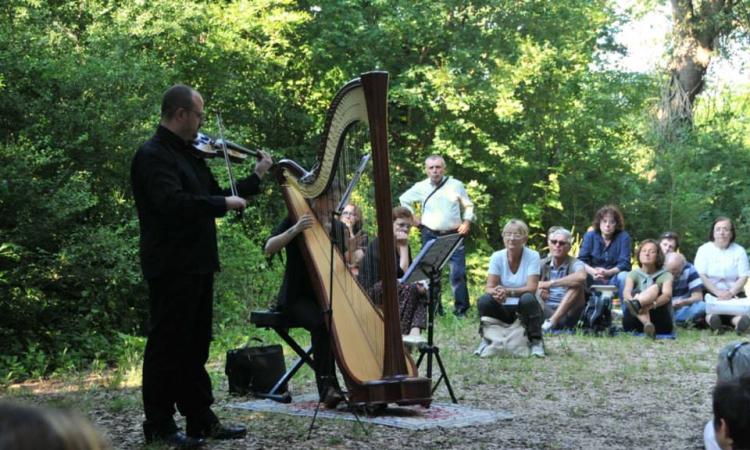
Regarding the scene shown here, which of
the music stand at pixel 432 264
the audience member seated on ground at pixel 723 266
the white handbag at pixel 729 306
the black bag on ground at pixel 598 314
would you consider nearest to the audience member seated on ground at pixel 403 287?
the music stand at pixel 432 264

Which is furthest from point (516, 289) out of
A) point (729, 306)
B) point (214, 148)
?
point (214, 148)

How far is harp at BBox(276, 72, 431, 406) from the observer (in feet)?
16.9

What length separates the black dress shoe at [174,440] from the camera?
5.03 m

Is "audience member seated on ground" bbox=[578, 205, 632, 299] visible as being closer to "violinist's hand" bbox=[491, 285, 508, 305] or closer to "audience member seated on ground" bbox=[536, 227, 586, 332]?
"audience member seated on ground" bbox=[536, 227, 586, 332]

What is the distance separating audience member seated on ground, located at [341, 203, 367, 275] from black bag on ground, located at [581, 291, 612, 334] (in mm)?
4778

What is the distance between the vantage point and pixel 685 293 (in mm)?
11523

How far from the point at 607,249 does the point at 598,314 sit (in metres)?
1.29

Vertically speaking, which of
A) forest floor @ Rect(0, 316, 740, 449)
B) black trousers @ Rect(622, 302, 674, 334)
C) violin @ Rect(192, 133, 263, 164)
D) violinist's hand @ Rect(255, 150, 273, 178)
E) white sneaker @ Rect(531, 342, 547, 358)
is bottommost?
forest floor @ Rect(0, 316, 740, 449)

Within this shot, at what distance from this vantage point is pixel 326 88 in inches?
680

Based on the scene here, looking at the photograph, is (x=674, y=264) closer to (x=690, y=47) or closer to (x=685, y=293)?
(x=685, y=293)

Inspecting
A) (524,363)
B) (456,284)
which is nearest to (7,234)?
(524,363)

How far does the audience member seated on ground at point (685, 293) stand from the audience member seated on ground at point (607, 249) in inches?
19.8

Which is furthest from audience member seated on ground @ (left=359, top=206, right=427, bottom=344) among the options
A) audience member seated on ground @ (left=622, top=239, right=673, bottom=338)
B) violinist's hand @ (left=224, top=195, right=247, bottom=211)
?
audience member seated on ground @ (left=622, top=239, right=673, bottom=338)

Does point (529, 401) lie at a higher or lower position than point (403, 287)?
lower
